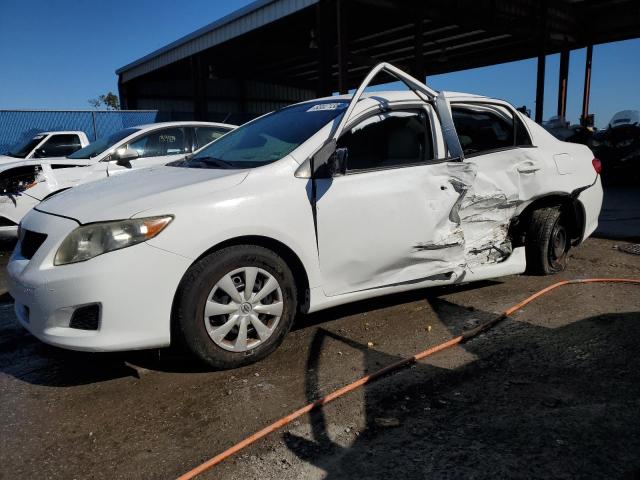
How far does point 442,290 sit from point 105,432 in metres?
2.75

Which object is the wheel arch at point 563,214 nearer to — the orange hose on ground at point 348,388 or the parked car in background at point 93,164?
the orange hose on ground at point 348,388

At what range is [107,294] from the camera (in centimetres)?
245

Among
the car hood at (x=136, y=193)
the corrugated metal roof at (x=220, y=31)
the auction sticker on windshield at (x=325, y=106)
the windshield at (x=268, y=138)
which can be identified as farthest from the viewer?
the corrugated metal roof at (x=220, y=31)

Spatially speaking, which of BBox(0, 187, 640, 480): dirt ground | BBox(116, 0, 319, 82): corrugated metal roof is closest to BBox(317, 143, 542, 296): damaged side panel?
BBox(0, 187, 640, 480): dirt ground

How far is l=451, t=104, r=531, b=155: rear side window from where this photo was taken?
3.73 m

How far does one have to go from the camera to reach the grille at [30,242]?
2.71 m

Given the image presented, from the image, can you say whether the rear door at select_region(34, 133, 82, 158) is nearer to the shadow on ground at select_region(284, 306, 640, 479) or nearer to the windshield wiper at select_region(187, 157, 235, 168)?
the windshield wiper at select_region(187, 157, 235, 168)

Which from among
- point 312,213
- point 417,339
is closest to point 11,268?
point 312,213

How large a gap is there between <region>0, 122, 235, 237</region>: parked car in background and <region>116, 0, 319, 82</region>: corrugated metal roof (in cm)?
619

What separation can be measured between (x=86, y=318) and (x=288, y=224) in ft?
3.74

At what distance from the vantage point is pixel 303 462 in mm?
2014

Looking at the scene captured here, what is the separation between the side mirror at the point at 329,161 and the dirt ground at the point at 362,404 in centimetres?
107

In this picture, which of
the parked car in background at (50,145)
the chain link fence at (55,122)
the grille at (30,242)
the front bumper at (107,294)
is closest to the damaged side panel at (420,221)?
the front bumper at (107,294)

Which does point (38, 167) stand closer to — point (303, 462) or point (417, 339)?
point (417, 339)
